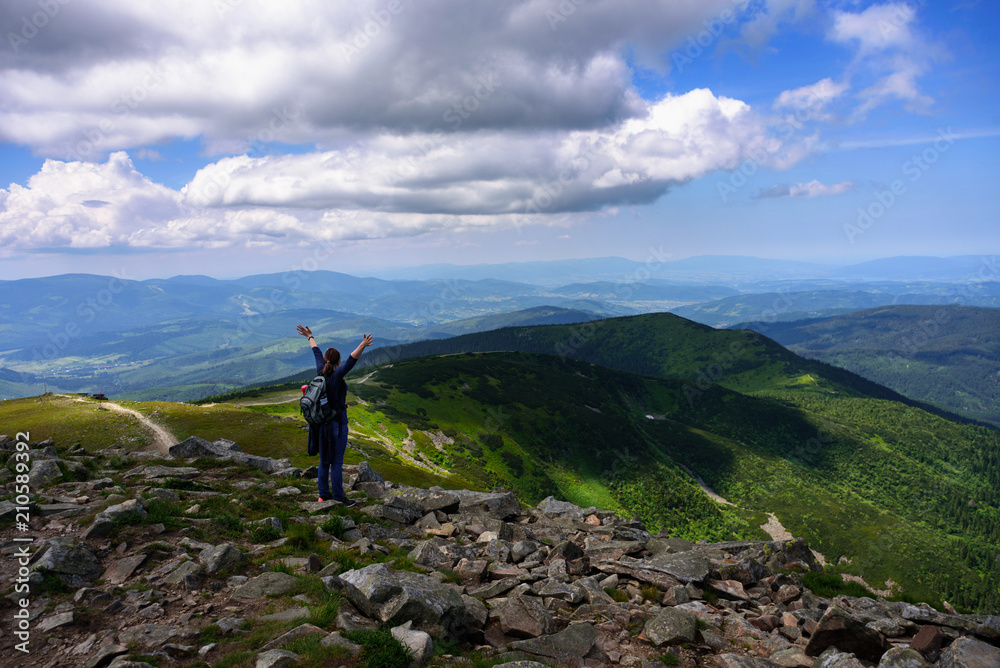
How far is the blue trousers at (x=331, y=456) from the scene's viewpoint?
58.5 feet

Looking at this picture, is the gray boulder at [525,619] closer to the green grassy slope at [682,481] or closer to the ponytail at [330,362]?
the ponytail at [330,362]

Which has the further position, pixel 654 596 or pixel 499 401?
pixel 499 401

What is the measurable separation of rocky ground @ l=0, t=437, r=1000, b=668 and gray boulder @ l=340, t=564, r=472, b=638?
5cm

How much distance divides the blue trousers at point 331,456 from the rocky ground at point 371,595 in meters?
1.05

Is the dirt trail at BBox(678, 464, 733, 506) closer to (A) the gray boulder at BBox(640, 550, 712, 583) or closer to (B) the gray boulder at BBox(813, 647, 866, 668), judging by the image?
(A) the gray boulder at BBox(640, 550, 712, 583)

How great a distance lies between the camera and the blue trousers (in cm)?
1784

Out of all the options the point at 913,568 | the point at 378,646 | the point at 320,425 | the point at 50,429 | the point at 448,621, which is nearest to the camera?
the point at 378,646

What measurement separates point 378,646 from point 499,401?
162 m

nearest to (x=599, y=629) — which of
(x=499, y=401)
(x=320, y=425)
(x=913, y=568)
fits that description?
(x=320, y=425)

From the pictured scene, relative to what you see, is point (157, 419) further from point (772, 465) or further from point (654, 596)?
point (772, 465)

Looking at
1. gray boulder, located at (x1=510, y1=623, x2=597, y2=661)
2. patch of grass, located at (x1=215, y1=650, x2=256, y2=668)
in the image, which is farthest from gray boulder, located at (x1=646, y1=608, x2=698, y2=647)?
patch of grass, located at (x1=215, y1=650, x2=256, y2=668)

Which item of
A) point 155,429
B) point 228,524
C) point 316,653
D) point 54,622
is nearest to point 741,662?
point 316,653

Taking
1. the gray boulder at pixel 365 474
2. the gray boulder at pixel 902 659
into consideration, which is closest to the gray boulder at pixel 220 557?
the gray boulder at pixel 365 474

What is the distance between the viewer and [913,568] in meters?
138
